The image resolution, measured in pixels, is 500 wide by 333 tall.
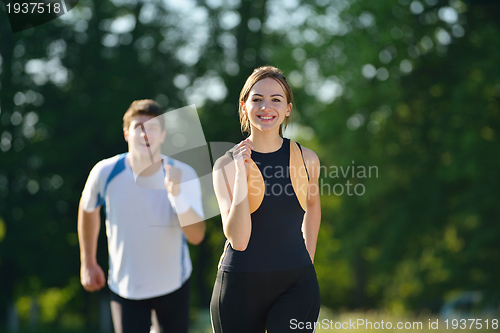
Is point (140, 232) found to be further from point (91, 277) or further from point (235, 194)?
point (235, 194)

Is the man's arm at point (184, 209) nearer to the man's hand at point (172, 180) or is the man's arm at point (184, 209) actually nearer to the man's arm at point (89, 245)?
the man's hand at point (172, 180)

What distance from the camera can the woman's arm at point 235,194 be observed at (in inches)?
103

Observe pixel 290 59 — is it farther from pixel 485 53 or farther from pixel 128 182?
pixel 128 182

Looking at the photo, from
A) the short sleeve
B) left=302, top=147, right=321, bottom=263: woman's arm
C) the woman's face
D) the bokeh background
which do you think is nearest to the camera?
the woman's face

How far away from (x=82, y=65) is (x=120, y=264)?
1565 cm

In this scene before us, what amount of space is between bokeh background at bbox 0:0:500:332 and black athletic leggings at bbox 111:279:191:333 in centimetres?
1162

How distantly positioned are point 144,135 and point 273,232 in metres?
1.66

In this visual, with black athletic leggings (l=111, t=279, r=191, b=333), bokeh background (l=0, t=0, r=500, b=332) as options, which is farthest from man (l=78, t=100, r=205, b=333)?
bokeh background (l=0, t=0, r=500, b=332)

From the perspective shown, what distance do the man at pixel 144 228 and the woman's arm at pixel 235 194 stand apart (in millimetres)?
997

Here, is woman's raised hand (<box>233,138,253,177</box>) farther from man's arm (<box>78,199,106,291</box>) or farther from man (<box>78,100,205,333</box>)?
man's arm (<box>78,199,106,291</box>)

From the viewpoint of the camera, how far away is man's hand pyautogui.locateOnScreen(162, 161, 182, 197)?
3.70m

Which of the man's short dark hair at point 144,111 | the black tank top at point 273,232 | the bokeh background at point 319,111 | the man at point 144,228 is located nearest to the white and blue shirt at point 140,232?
the man at point 144,228

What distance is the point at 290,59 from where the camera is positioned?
56.4 feet

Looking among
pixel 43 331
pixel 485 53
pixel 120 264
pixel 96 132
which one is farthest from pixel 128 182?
pixel 43 331
